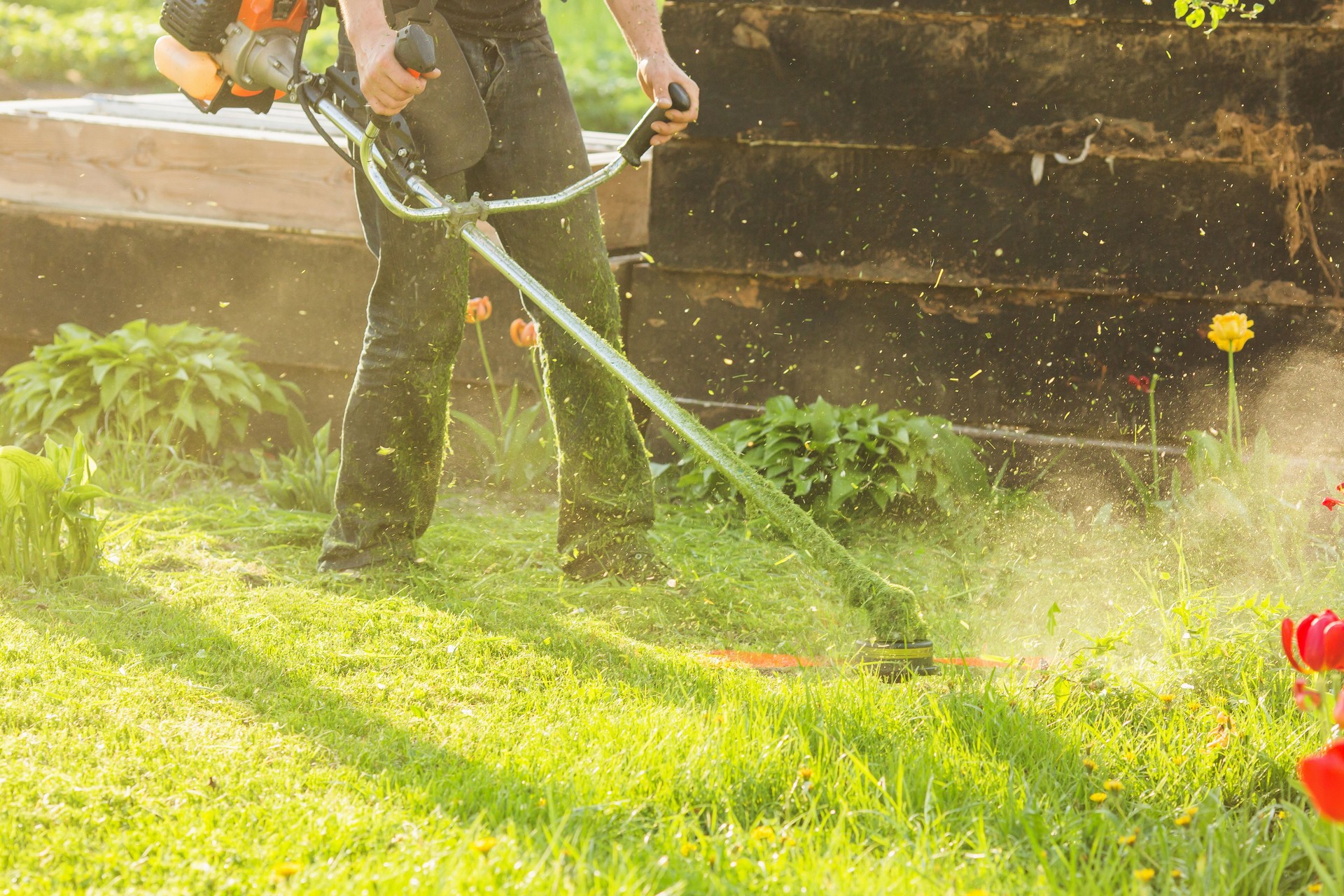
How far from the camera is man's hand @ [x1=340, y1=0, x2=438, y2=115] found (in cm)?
230

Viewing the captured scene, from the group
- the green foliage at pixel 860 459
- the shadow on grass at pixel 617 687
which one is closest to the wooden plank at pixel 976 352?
the green foliage at pixel 860 459

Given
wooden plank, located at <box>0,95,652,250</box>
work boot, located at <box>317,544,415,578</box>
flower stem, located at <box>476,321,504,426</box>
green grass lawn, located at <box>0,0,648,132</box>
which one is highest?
wooden plank, located at <box>0,95,652,250</box>

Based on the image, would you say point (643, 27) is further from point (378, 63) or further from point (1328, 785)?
point (1328, 785)

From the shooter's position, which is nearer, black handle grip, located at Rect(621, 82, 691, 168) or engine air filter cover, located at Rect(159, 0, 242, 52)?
black handle grip, located at Rect(621, 82, 691, 168)

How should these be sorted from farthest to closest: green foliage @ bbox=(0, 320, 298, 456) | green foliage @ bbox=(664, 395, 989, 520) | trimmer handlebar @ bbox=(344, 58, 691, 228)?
1. green foliage @ bbox=(0, 320, 298, 456)
2. green foliage @ bbox=(664, 395, 989, 520)
3. trimmer handlebar @ bbox=(344, 58, 691, 228)

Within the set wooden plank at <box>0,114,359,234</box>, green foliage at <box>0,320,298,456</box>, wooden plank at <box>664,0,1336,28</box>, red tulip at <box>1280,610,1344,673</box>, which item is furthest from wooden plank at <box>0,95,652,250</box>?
red tulip at <box>1280,610,1344,673</box>

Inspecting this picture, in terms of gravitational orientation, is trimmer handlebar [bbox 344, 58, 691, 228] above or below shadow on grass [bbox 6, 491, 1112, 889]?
above

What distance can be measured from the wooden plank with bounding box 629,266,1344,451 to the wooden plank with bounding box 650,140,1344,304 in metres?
0.07

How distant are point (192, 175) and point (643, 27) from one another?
2.04m

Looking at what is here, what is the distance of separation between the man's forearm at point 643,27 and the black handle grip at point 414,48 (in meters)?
0.71

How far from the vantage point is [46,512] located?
2.84 metres

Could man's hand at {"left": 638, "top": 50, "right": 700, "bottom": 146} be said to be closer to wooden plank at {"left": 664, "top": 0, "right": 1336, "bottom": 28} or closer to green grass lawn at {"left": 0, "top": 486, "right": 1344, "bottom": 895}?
wooden plank at {"left": 664, "top": 0, "right": 1336, "bottom": 28}

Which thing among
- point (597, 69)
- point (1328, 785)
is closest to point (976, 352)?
point (1328, 785)

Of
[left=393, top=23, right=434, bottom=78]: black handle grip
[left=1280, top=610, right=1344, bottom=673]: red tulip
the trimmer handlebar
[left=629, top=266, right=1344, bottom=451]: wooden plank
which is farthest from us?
[left=629, top=266, right=1344, bottom=451]: wooden plank
